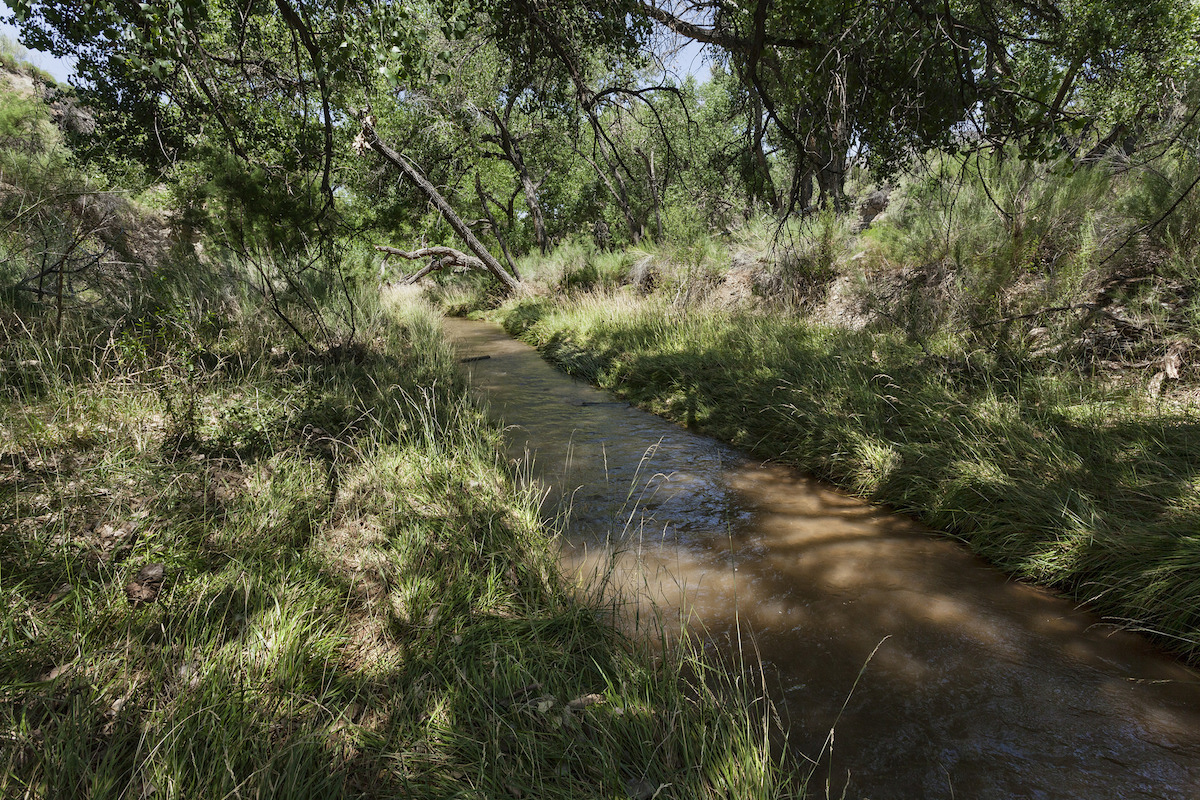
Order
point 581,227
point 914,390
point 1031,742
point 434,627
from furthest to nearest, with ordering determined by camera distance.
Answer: point 581,227
point 914,390
point 434,627
point 1031,742

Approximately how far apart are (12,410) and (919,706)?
5.39 metres

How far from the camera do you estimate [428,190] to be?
11156mm

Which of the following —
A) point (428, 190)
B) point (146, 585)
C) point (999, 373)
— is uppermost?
point (428, 190)

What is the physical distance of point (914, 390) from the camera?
4848 millimetres

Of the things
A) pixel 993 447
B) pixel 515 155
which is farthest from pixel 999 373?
pixel 515 155

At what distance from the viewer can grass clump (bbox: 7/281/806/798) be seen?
1684 mm

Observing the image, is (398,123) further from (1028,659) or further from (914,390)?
(1028,659)

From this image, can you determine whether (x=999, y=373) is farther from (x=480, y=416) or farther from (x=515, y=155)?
(x=515, y=155)

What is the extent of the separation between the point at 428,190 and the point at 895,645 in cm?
1151

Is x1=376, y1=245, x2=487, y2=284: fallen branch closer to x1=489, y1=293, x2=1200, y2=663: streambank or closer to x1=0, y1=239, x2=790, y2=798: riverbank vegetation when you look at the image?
x1=489, y1=293, x2=1200, y2=663: streambank

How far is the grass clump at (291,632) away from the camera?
1684 mm

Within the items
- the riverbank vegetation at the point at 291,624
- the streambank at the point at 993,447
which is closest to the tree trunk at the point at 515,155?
the streambank at the point at 993,447

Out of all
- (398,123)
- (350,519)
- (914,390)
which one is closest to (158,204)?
(398,123)

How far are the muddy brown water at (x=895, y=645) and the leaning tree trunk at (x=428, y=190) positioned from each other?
6.91m
